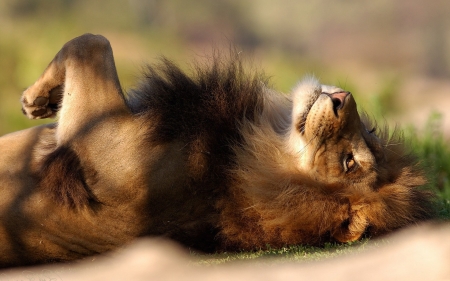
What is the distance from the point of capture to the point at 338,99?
398 centimetres

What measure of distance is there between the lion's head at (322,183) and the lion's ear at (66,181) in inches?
31.8

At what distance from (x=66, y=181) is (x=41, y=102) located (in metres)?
0.80

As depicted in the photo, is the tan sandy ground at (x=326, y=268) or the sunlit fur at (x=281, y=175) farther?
the sunlit fur at (x=281, y=175)

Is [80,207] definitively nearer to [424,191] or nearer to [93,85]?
[93,85]

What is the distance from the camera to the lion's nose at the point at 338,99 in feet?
12.9

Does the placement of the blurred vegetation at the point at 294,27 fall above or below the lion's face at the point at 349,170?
below

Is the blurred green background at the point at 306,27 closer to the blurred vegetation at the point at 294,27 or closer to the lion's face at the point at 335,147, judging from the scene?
the blurred vegetation at the point at 294,27

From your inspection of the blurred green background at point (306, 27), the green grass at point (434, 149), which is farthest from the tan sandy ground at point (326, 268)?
the blurred green background at point (306, 27)

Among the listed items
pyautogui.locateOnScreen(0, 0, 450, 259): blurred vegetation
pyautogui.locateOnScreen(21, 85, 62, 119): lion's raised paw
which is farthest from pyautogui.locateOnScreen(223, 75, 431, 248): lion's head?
pyautogui.locateOnScreen(0, 0, 450, 259): blurred vegetation

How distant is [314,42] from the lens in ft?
93.8

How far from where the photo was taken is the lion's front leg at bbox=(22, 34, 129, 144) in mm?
4031

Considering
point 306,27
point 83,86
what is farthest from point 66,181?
point 306,27

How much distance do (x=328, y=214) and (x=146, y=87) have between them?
4.42 ft

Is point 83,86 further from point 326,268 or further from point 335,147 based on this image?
point 326,268
